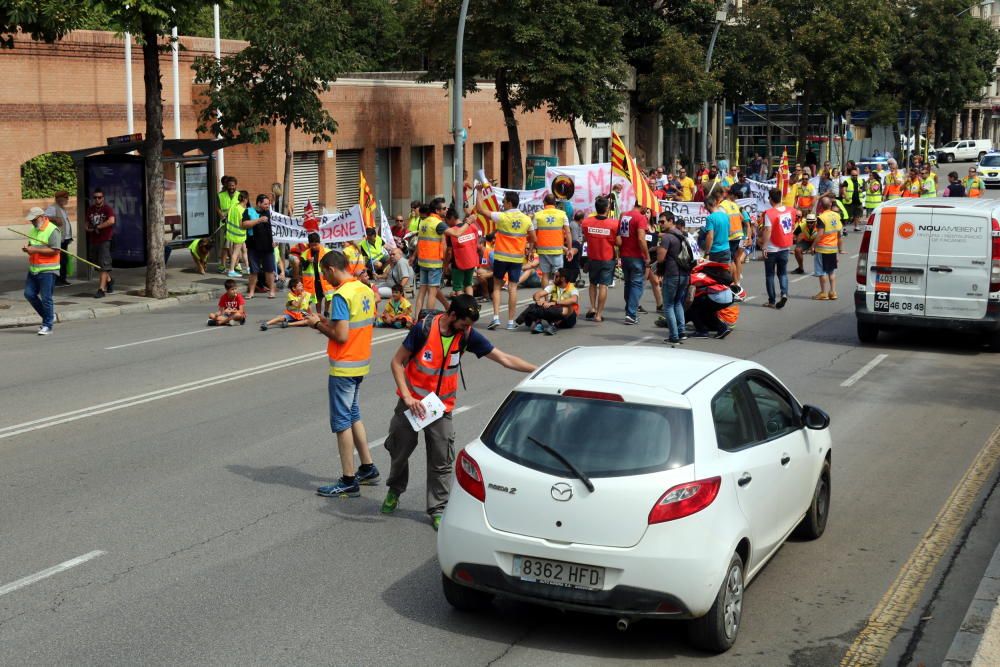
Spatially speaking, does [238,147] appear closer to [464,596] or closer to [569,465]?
[464,596]

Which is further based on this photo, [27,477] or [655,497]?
[27,477]

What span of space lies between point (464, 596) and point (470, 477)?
0.72 metres

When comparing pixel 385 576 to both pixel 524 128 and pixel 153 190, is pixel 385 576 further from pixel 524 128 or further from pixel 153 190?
pixel 524 128

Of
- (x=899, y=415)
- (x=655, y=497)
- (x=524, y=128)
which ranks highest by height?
(x=524, y=128)

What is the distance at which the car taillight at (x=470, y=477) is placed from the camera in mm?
7059

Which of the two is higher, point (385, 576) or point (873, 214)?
point (873, 214)

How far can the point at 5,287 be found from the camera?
79.2ft

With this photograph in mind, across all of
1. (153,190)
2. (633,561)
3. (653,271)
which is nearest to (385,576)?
(633,561)

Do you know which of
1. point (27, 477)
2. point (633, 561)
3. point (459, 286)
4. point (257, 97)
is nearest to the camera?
point (633, 561)

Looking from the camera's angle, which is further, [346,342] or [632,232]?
[632,232]

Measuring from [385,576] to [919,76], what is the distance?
72.7 metres

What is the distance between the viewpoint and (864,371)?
16.1m

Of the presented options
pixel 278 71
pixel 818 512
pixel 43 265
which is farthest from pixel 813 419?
pixel 278 71

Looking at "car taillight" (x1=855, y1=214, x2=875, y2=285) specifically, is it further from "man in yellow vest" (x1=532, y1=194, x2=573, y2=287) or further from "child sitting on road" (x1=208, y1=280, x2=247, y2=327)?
"child sitting on road" (x1=208, y1=280, x2=247, y2=327)
